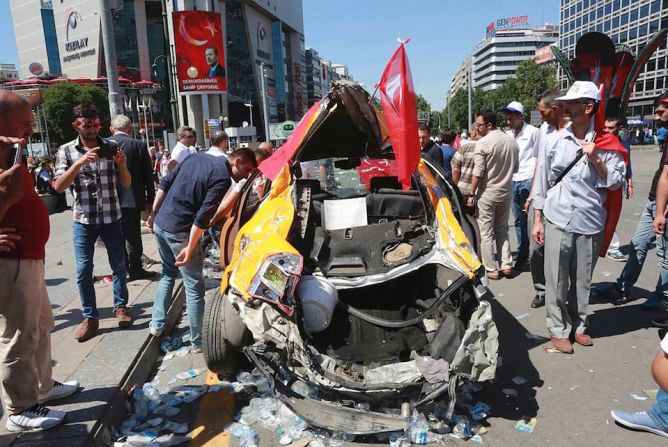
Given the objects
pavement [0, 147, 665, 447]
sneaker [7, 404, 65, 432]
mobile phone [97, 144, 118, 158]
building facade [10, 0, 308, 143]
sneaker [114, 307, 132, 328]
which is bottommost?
pavement [0, 147, 665, 447]

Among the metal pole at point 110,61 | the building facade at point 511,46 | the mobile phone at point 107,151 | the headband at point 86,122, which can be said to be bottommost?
the mobile phone at point 107,151

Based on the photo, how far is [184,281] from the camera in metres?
3.78

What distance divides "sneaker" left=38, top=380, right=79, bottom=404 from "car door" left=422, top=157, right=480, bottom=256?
121 inches

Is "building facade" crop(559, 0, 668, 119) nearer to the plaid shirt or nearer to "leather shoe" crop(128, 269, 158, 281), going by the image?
"leather shoe" crop(128, 269, 158, 281)

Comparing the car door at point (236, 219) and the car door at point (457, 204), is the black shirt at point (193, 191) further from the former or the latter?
the car door at point (457, 204)

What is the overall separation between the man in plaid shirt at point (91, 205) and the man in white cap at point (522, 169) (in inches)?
192

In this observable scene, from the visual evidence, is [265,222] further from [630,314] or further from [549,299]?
[630,314]

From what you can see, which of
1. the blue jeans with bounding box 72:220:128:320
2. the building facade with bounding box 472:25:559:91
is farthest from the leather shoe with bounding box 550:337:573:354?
the building facade with bounding box 472:25:559:91

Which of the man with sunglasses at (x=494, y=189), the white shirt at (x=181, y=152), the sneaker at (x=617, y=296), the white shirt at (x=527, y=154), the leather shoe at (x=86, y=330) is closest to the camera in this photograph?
the leather shoe at (x=86, y=330)

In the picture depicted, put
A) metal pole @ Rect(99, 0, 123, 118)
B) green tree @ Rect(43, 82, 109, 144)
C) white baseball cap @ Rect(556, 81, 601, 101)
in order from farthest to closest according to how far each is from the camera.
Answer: green tree @ Rect(43, 82, 109, 144)
metal pole @ Rect(99, 0, 123, 118)
white baseball cap @ Rect(556, 81, 601, 101)

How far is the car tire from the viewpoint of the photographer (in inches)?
123

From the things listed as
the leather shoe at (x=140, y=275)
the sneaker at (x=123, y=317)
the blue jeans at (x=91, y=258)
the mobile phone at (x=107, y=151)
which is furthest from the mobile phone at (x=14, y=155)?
the leather shoe at (x=140, y=275)

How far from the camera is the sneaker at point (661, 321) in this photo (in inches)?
165

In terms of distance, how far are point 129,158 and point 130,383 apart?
9.89ft
